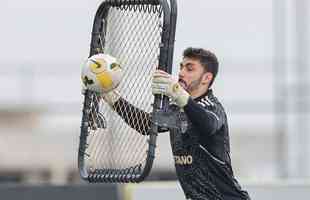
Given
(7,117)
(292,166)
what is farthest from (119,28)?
(7,117)

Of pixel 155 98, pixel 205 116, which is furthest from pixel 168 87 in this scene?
pixel 205 116

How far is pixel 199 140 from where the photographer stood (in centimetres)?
954

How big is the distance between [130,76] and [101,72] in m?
0.62

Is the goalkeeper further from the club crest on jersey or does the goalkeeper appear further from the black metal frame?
the black metal frame

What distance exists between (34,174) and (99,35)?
74.9 feet

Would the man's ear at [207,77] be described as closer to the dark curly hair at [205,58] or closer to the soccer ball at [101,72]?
the dark curly hair at [205,58]

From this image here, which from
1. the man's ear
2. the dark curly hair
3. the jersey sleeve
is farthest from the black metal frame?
the man's ear

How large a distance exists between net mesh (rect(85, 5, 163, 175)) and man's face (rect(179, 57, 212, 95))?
0.71 ft

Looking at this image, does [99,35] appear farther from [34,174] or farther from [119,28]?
[34,174]

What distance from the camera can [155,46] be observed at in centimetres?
955

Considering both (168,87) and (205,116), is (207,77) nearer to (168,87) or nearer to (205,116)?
(205,116)

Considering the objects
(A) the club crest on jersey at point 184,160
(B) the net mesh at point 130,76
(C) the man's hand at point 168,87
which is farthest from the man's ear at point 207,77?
(C) the man's hand at point 168,87

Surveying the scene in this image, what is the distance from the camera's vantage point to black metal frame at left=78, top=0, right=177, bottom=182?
9023 millimetres

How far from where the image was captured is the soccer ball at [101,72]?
30.3 feet
